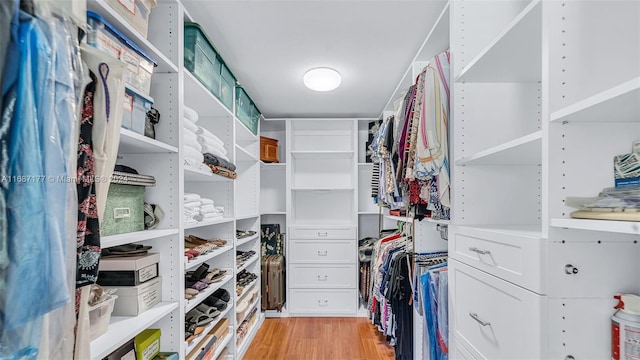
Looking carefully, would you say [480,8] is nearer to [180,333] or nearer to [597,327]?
[597,327]

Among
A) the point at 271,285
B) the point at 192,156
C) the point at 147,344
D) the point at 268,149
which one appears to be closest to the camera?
the point at 147,344

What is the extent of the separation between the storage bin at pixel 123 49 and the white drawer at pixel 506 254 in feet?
3.94

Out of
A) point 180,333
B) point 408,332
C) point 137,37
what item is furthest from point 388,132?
point 180,333

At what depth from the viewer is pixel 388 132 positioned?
2.06 m

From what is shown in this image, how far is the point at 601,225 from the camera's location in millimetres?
647

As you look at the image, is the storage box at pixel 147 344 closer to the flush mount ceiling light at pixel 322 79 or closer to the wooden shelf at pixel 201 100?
the wooden shelf at pixel 201 100

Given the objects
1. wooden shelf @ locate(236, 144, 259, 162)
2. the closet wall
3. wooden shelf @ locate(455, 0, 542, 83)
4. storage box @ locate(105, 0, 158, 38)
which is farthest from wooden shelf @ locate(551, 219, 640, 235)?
wooden shelf @ locate(236, 144, 259, 162)

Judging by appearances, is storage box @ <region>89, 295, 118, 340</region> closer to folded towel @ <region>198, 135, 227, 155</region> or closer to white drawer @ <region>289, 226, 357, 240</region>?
folded towel @ <region>198, 135, 227, 155</region>

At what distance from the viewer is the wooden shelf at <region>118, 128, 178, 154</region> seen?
3.51 ft

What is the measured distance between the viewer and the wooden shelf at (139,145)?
3.51ft

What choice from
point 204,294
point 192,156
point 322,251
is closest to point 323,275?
point 322,251

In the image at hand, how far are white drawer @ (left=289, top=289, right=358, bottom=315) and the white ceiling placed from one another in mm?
2045

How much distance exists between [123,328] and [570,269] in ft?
4.48

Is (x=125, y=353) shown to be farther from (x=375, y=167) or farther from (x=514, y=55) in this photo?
(x=375, y=167)
